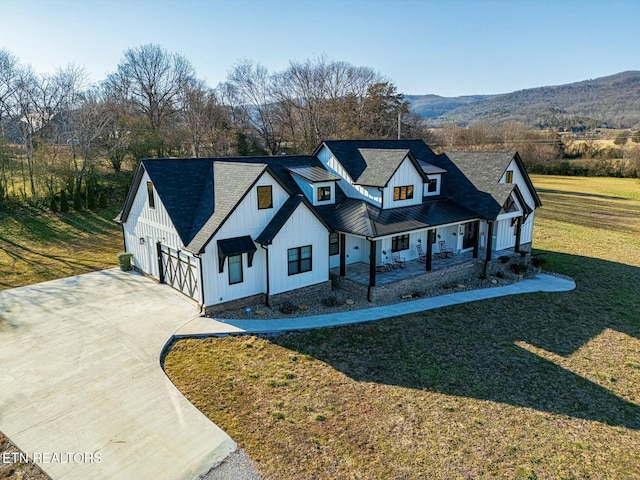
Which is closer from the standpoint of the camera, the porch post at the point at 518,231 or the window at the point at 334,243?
the window at the point at 334,243

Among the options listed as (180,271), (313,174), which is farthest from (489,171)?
(180,271)

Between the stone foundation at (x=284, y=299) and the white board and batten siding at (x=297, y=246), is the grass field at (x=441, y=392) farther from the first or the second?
the white board and batten siding at (x=297, y=246)

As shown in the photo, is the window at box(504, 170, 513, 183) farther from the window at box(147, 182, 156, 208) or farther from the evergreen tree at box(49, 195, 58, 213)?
the evergreen tree at box(49, 195, 58, 213)

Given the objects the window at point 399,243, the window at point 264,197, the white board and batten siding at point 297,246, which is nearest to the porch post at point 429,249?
the window at point 399,243

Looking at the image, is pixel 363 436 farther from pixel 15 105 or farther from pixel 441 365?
pixel 15 105

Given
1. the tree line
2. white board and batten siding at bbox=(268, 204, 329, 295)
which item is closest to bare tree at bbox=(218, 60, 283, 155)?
the tree line

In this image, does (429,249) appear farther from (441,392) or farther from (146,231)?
(146,231)

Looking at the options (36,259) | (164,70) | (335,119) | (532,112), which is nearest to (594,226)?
(335,119)
